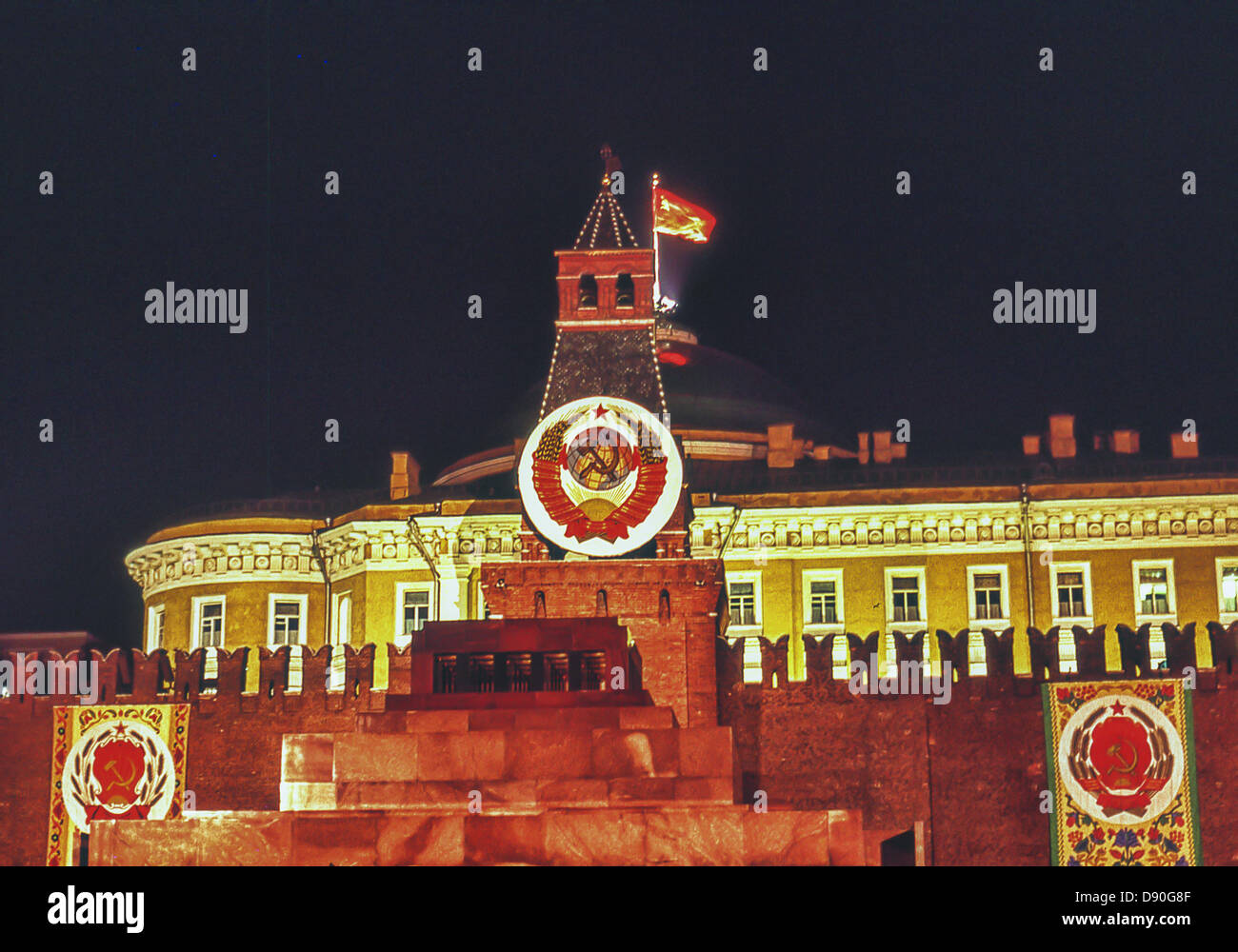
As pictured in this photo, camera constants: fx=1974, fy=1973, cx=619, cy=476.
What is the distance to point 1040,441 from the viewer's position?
152 ft

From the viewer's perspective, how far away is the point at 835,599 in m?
43.4

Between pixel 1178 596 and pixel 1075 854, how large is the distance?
458 inches

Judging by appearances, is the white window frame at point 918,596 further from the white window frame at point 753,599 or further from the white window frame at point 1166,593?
the white window frame at point 1166,593

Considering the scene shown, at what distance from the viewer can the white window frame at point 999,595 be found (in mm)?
42969

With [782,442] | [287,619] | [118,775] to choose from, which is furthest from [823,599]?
[118,775]

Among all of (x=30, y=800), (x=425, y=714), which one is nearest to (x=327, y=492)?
(x=30, y=800)

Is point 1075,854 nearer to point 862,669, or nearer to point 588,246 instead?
point 862,669

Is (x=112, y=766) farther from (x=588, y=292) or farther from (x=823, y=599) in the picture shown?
(x=823, y=599)

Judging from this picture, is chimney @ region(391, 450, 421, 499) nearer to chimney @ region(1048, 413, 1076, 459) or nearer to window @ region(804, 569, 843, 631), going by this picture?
window @ region(804, 569, 843, 631)

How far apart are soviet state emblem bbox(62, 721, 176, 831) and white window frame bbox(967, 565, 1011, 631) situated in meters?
17.8

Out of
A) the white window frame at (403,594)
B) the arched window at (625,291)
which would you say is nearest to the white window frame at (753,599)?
the white window frame at (403,594)

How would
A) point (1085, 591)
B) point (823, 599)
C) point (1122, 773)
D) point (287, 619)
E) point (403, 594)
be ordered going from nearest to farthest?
point (1122, 773), point (1085, 591), point (823, 599), point (403, 594), point (287, 619)

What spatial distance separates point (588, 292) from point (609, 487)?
4.02 meters

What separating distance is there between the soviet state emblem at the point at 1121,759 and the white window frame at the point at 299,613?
19054mm
